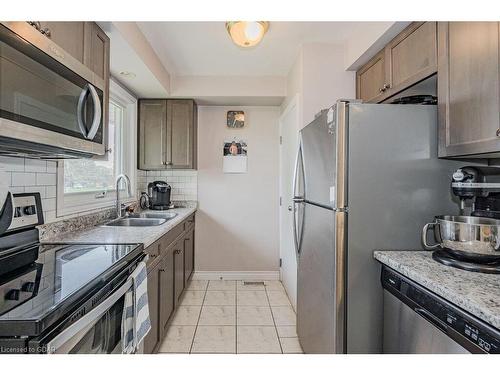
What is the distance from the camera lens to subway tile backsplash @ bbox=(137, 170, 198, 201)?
359cm

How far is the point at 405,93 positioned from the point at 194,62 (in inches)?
77.3

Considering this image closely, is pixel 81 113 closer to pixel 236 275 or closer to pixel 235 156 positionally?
pixel 235 156

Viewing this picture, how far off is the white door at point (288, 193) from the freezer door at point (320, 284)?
2.59 feet

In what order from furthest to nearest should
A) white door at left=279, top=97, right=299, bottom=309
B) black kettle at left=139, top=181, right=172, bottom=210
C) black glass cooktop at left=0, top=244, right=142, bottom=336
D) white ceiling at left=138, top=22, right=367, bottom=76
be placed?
black kettle at left=139, top=181, right=172, bottom=210, white door at left=279, top=97, right=299, bottom=309, white ceiling at left=138, top=22, right=367, bottom=76, black glass cooktop at left=0, top=244, right=142, bottom=336

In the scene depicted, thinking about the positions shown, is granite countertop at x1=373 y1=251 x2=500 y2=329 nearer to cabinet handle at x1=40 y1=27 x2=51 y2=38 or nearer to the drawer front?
cabinet handle at x1=40 y1=27 x2=51 y2=38

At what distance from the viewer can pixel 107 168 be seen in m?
2.72

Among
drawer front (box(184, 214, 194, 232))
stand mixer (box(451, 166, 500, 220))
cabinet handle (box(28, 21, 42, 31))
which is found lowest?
drawer front (box(184, 214, 194, 232))

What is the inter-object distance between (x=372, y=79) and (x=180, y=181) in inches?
96.2

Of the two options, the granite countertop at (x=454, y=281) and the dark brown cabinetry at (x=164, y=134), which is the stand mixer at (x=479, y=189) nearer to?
the granite countertop at (x=454, y=281)

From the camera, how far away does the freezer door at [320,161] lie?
146 centimetres

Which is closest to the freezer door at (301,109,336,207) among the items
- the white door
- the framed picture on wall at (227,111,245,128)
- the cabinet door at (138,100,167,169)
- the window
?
the white door

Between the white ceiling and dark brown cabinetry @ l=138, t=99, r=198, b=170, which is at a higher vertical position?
the white ceiling

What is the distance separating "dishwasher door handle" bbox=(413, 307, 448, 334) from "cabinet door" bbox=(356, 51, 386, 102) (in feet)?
4.97
